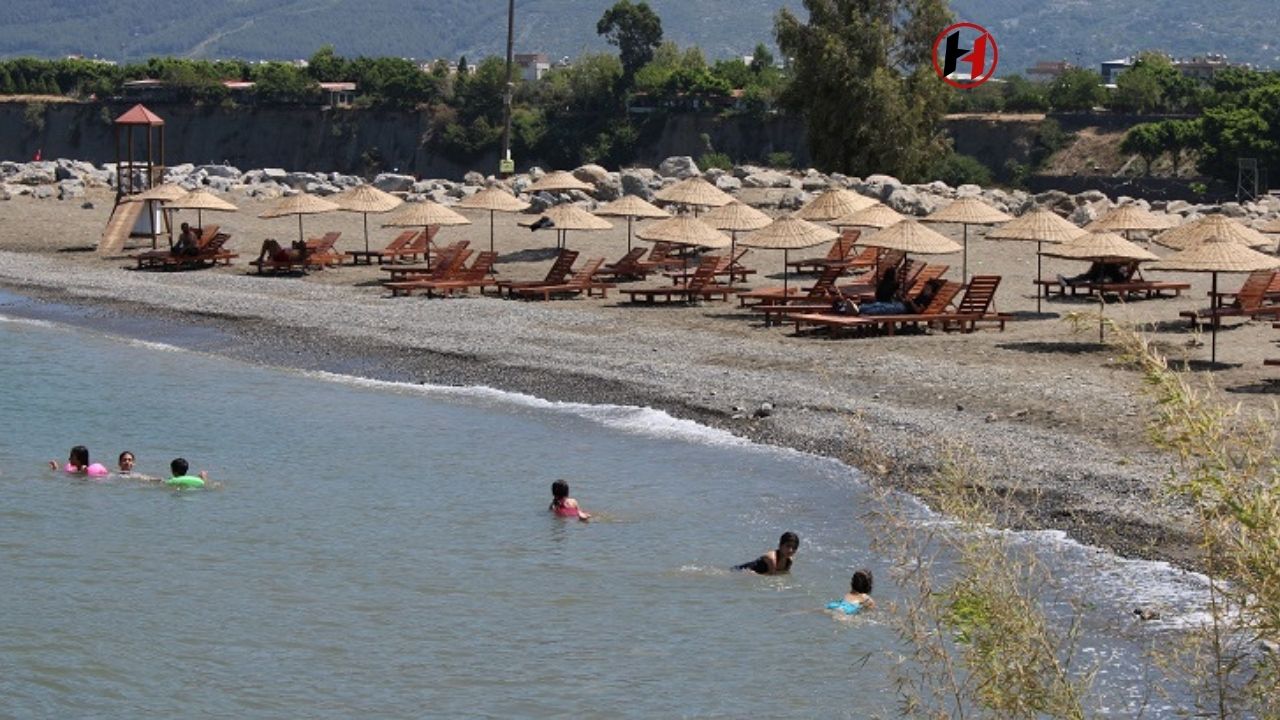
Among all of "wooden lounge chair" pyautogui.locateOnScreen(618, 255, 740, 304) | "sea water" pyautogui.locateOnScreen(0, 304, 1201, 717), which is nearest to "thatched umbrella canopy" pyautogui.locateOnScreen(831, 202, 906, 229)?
"wooden lounge chair" pyautogui.locateOnScreen(618, 255, 740, 304)

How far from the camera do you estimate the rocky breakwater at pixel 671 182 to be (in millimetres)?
37562

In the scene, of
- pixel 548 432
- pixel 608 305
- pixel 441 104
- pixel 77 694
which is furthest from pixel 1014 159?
pixel 77 694

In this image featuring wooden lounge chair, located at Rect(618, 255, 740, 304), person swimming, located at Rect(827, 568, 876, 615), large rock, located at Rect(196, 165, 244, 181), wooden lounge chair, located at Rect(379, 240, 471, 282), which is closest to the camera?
person swimming, located at Rect(827, 568, 876, 615)

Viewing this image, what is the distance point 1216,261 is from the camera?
20375 mm

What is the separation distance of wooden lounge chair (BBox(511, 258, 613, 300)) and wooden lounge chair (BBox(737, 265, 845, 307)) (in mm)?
2539

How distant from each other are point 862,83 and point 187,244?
20.5m

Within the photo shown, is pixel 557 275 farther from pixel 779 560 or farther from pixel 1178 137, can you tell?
pixel 1178 137

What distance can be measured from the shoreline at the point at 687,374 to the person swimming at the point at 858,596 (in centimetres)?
75

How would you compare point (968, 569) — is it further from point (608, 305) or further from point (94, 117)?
point (94, 117)

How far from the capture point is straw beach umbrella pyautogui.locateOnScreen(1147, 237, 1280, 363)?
20234 millimetres

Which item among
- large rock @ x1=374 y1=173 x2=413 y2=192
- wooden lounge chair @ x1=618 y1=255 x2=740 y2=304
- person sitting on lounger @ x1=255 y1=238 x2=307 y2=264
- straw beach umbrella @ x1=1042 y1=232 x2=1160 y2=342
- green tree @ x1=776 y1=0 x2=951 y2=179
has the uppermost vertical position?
green tree @ x1=776 y1=0 x2=951 y2=179

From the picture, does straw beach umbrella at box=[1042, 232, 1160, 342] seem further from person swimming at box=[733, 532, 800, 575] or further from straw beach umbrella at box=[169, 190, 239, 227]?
straw beach umbrella at box=[169, 190, 239, 227]

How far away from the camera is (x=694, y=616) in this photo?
13.2 m

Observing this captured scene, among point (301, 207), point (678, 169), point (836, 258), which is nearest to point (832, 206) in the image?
point (836, 258)
